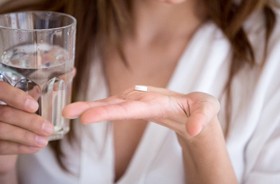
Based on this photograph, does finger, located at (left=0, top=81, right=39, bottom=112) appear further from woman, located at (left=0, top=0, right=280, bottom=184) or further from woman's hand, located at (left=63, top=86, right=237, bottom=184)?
→ woman, located at (left=0, top=0, right=280, bottom=184)

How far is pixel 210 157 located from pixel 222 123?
0.59ft

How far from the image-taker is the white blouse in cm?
89

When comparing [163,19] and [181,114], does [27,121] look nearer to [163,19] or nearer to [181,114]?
[181,114]

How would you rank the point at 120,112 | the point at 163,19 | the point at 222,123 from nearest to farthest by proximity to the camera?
the point at 120,112 < the point at 222,123 < the point at 163,19

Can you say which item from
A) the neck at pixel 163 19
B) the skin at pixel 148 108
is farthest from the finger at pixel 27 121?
the neck at pixel 163 19

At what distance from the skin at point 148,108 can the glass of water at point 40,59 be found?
0.11ft

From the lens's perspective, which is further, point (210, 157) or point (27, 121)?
point (210, 157)

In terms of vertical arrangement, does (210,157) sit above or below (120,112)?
below

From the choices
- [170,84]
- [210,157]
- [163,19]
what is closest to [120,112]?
[210,157]

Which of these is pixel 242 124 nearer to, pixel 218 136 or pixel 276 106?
pixel 276 106

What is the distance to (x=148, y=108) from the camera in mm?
604

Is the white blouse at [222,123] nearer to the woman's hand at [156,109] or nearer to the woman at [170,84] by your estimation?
the woman at [170,84]

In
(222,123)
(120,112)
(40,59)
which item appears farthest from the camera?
(222,123)

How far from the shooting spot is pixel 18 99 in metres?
0.64
